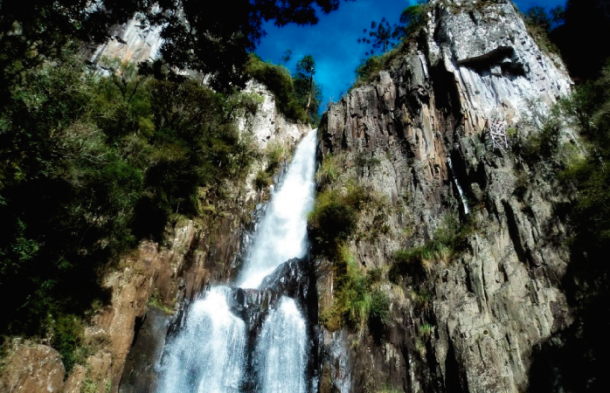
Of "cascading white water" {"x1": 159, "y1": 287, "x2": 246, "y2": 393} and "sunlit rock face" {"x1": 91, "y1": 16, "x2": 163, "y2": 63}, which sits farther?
"sunlit rock face" {"x1": 91, "y1": 16, "x2": 163, "y2": 63}

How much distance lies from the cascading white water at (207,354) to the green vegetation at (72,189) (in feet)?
9.86

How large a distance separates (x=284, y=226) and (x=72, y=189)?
1058cm

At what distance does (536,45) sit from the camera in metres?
20.2

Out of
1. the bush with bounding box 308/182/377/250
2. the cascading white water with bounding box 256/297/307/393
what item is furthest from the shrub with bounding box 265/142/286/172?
the cascading white water with bounding box 256/297/307/393

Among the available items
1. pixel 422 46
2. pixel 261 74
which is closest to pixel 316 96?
pixel 261 74

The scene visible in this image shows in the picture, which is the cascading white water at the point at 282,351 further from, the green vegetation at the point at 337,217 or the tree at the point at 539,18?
the tree at the point at 539,18

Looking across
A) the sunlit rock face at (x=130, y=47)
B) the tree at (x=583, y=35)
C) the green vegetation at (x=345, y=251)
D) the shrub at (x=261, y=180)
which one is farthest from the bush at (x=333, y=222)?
the sunlit rock face at (x=130, y=47)

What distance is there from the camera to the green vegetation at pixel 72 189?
9391 millimetres

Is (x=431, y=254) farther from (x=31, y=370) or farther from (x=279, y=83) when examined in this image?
(x=279, y=83)

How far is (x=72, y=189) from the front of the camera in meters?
11.4

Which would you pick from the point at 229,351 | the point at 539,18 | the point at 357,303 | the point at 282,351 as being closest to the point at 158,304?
the point at 229,351

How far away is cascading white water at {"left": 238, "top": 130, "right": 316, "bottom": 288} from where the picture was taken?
17.7m

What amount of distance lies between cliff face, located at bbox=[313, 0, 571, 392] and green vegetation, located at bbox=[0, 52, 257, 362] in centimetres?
724

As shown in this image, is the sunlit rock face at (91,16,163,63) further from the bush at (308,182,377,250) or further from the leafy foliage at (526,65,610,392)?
the leafy foliage at (526,65,610,392)
